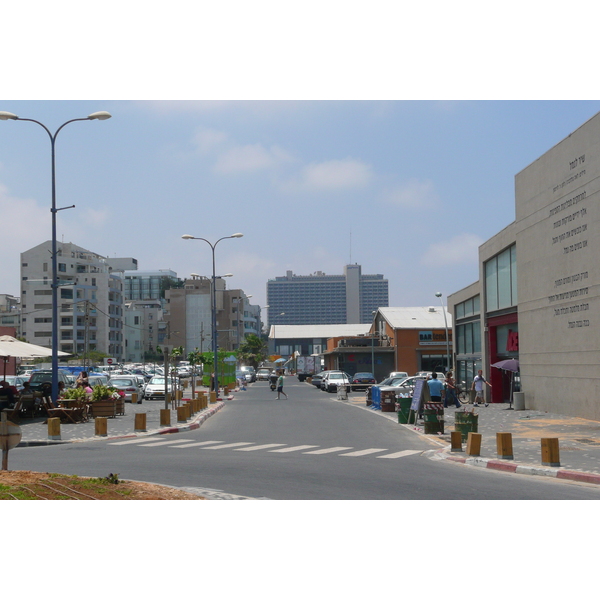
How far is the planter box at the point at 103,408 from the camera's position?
2670cm

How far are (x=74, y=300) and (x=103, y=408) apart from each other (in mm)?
79256

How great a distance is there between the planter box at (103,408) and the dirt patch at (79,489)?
52.1 ft

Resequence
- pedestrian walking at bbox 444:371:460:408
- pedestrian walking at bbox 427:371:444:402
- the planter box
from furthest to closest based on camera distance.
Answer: pedestrian walking at bbox 444:371:460:408, the planter box, pedestrian walking at bbox 427:371:444:402

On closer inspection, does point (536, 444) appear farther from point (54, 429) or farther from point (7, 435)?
point (54, 429)

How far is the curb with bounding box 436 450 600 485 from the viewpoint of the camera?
12.2m

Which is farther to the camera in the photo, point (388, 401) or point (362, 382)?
point (362, 382)

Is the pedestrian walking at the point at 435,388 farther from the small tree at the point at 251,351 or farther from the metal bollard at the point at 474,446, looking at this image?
the small tree at the point at 251,351

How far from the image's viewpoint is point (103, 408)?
26797 mm

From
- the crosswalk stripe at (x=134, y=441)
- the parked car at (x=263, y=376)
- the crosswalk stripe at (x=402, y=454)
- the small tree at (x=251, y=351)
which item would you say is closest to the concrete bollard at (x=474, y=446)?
the crosswalk stripe at (x=402, y=454)

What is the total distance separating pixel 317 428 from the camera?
76.0 ft

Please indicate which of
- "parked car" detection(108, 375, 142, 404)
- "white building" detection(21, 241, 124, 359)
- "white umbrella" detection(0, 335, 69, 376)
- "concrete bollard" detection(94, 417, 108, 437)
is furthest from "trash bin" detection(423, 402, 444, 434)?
"white building" detection(21, 241, 124, 359)

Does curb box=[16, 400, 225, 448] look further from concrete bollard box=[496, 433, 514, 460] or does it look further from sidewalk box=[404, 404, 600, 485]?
concrete bollard box=[496, 433, 514, 460]

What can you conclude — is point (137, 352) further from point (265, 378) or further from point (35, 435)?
point (35, 435)

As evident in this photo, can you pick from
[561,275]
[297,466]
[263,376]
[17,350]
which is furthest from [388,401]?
[263,376]
